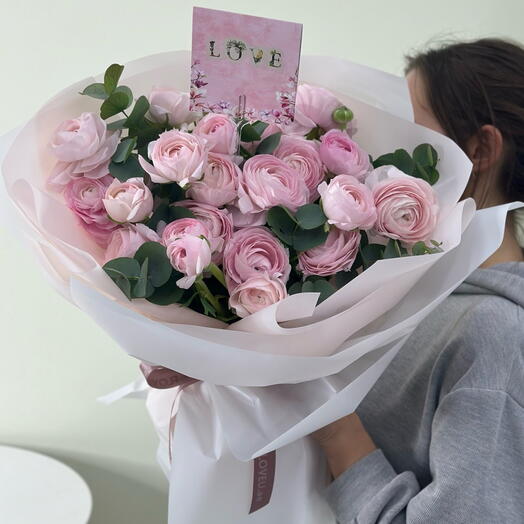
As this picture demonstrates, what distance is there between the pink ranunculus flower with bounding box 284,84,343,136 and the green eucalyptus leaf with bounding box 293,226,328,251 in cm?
17

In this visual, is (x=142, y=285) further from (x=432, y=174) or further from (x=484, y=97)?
(x=484, y=97)

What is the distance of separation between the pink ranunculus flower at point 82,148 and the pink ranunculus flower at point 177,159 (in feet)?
0.19

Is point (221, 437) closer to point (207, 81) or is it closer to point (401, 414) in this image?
point (401, 414)

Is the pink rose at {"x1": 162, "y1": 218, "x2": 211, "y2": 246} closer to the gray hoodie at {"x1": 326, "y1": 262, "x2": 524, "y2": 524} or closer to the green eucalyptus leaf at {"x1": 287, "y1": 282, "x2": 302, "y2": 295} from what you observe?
→ the green eucalyptus leaf at {"x1": 287, "y1": 282, "x2": 302, "y2": 295}

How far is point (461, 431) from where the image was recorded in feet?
2.74

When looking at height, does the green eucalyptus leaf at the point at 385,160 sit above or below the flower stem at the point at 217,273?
above

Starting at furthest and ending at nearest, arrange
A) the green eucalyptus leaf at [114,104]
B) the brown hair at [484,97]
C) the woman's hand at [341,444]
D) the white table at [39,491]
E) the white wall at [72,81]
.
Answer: the white wall at [72,81]
the white table at [39,491]
the brown hair at [484,97]
the woman's hand at [341,444]
the green eucalyptus leaf at [114,104]

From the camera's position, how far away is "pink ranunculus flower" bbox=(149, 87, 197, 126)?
78 cm

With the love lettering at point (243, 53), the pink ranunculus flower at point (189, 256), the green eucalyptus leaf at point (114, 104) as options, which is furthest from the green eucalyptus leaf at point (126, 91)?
the pink ranunculus flower at point (189, 256)

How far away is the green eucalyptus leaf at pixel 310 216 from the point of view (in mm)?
699

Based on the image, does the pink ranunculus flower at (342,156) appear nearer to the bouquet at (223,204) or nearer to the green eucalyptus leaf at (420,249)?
the bouquet at (223,204)

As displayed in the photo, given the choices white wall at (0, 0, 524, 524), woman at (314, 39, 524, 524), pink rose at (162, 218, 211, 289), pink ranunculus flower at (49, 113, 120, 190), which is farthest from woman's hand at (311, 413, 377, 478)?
white wall at (0, 0, 524, 524)

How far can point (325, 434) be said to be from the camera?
0.89 m

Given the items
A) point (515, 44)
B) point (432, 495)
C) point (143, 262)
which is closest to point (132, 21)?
point (515, 44)
